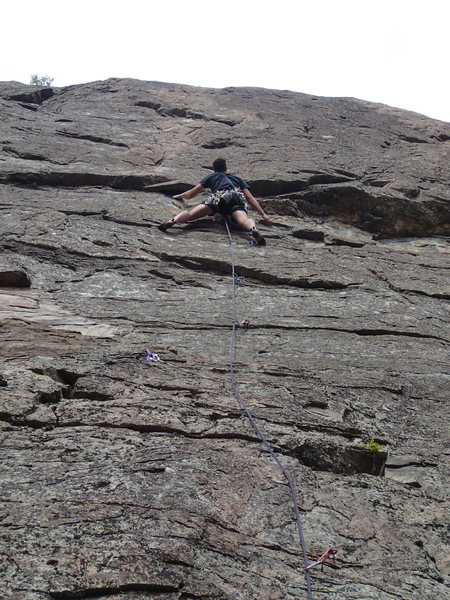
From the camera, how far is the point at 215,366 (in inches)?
264

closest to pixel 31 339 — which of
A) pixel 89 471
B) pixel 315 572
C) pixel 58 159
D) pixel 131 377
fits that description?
pixel 131 377

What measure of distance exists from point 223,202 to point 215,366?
5.06m

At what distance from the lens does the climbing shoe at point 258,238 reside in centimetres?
1056

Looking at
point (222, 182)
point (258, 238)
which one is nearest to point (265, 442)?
point (258, 238)

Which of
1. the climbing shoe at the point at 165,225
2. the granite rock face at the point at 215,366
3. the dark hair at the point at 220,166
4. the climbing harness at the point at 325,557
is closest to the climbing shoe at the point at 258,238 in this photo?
the granite rock face at the point at 215,366

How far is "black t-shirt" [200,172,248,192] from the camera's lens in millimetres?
11406

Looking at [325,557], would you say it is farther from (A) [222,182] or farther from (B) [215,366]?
(A) [222,182]

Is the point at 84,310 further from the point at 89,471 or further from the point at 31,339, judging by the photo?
the point at 89,471

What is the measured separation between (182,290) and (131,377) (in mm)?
2922

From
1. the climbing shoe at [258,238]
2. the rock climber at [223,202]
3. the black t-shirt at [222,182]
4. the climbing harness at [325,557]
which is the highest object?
the black t-shirt at [222,182]

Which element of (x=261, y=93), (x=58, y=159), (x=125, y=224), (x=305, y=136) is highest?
(x=261, y=93)

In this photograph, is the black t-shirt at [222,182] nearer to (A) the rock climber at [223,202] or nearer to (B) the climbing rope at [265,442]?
(A) the rock climber at [223,202]

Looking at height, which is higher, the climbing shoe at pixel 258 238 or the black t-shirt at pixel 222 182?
the black t-shirt at pixel 222 182

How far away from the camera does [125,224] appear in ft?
35.2
